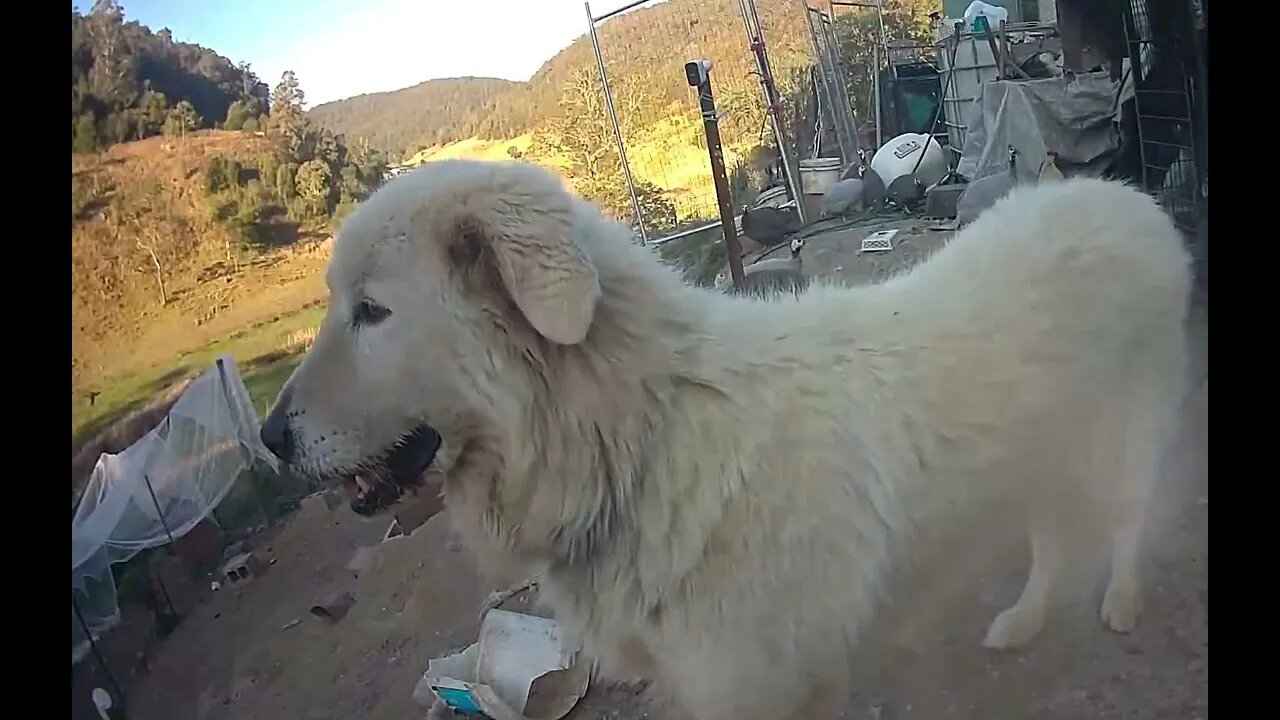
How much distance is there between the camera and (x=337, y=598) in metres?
1.77

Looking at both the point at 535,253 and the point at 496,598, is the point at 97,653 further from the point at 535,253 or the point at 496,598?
the point at 535,253

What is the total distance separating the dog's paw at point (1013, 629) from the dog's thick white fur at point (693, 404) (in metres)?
0.44

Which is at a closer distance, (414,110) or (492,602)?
(414,110)

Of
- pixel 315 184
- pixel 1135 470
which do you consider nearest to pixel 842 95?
pixel 1135 470

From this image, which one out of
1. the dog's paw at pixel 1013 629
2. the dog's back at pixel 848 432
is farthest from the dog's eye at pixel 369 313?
Answer: the dog's paw at pixel 1013 629

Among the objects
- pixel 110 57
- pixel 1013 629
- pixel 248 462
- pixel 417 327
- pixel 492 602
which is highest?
pixel 110 57

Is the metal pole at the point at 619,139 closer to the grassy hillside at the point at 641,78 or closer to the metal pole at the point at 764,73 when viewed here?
the grassy hillside at the point at 641,78

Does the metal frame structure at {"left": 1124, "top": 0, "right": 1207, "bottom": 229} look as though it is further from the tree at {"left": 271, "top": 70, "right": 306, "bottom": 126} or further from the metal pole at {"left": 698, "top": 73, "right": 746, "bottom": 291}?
the tree at {"left": 271, "top": 70, "right": 306, "bottom": 126}

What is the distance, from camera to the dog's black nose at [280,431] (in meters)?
1.19

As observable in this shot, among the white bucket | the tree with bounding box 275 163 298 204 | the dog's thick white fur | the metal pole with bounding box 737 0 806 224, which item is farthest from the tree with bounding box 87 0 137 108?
the white bucket

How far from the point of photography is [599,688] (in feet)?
5.84

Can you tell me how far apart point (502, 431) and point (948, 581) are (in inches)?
31.2

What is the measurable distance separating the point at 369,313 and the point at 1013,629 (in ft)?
4.64
